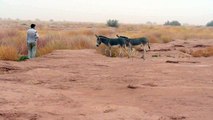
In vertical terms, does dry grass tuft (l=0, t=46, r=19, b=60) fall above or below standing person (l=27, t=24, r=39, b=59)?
below

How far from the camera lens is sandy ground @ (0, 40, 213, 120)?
10172 millimetres

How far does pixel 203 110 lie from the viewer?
35.0 feet

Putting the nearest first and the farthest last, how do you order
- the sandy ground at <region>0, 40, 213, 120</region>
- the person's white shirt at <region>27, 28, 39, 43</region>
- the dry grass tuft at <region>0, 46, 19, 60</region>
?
the sandy ground at <region>0, 40, 213, 120</region>, the person's white shirt at <region>27, 28, 39, 43</region>, the dry grass tuft at <region>0, 46, 19, 60</region>

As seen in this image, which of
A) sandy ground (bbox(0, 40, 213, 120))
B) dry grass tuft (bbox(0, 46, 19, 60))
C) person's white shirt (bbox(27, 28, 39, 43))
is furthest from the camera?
dry grass tuft (bbox(0, 46, 19, 60))

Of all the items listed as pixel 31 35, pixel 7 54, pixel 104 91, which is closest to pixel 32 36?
pixel 31 35

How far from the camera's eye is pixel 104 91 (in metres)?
13.2

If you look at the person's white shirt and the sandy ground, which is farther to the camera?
the person's white shirt

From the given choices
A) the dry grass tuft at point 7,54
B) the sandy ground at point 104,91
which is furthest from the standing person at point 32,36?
the sandy ground at point 104,91

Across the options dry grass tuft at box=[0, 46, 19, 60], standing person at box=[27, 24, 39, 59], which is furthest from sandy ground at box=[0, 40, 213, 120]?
dry grass tuft at box=[0, 46, 19, 60]

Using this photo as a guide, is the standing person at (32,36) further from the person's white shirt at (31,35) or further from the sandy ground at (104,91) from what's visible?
the sandy ground at (104,91)

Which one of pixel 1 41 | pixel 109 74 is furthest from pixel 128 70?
pixel 1 41

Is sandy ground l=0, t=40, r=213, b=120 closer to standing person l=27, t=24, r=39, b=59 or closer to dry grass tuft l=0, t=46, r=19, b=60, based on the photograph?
standing person l=27, t=24, r=39, b=59

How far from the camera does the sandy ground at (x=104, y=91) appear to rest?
1017 centimetres

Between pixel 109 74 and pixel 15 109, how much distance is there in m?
6.64
